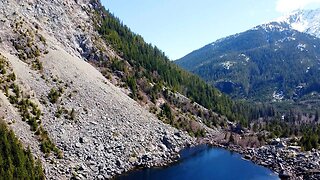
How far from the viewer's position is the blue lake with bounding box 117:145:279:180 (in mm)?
100562

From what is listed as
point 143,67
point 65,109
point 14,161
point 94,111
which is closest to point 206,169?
point 94,111

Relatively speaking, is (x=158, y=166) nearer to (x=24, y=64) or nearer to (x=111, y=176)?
(x=111, y=176)

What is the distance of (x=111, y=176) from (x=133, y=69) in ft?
259

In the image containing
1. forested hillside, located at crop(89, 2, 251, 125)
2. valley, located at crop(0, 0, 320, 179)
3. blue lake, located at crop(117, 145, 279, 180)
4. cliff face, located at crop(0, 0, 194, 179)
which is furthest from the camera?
forested hillside, located at crop(89, 2, 251, 125)

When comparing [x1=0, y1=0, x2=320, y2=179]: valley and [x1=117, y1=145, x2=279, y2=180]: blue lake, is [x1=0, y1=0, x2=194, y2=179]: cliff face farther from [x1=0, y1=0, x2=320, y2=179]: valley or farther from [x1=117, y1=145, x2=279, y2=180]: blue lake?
[x1=117, y1=145, x2=279, y2=180]: blue lake

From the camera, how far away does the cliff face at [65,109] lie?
302 feet

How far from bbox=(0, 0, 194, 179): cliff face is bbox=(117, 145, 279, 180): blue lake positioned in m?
4.19

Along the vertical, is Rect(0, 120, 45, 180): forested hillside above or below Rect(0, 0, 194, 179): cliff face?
below

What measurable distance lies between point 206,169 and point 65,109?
42.2 m

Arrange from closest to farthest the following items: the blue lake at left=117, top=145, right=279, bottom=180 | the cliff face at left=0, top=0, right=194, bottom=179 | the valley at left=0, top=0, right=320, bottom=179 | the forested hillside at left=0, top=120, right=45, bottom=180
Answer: the forested hillside at left=0, top=120, right=45, bottom=180, the cliff face at left=0, top=0, right=194, bottom=179, the valley at left=0, top=0, right=320, bottom=179, the blue lake at left=117, top=145, right=279, bottom=180

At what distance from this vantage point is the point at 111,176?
9488cm

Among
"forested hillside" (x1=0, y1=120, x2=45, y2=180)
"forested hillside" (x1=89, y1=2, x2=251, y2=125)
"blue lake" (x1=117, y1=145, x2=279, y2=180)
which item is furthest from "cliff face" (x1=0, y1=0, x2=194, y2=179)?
"forested hillside" (x1=89, y1=2, x2=251, y2=125)

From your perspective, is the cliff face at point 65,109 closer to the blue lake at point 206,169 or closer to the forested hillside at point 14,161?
the blue lake at point 206,169

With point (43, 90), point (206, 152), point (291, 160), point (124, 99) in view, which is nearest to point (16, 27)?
point (43, 90)
